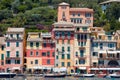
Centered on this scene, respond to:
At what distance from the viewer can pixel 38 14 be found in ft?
335

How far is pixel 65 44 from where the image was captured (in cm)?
8656

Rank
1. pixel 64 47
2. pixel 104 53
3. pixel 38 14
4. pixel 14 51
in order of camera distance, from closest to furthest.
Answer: pixel 14 51
pixel 64 47
pixel 104 53
pixel 38 14

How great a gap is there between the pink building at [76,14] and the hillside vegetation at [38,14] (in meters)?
1.63

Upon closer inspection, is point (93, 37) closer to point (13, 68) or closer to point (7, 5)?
point (13, 68)

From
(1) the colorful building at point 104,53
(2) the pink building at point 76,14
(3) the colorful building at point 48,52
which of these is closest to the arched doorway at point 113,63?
(1) the colorful building at point 104,53

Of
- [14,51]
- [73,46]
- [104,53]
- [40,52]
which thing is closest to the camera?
[14,51]

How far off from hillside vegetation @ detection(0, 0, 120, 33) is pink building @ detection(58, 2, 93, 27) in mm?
1627

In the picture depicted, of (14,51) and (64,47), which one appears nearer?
(14,51)

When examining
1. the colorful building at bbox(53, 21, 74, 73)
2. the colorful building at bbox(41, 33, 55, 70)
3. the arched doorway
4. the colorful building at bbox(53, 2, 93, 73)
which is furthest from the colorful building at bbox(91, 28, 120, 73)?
the colorful building at bbox(41, 33, 55, 70)

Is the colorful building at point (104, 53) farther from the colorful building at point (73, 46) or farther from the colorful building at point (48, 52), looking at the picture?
the colorful building at point (48, 52)

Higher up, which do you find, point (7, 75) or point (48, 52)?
point (48, 52)

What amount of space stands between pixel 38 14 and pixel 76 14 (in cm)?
594

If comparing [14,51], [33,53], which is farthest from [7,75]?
[33,53]

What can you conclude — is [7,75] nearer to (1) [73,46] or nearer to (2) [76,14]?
(1) [73,46]
